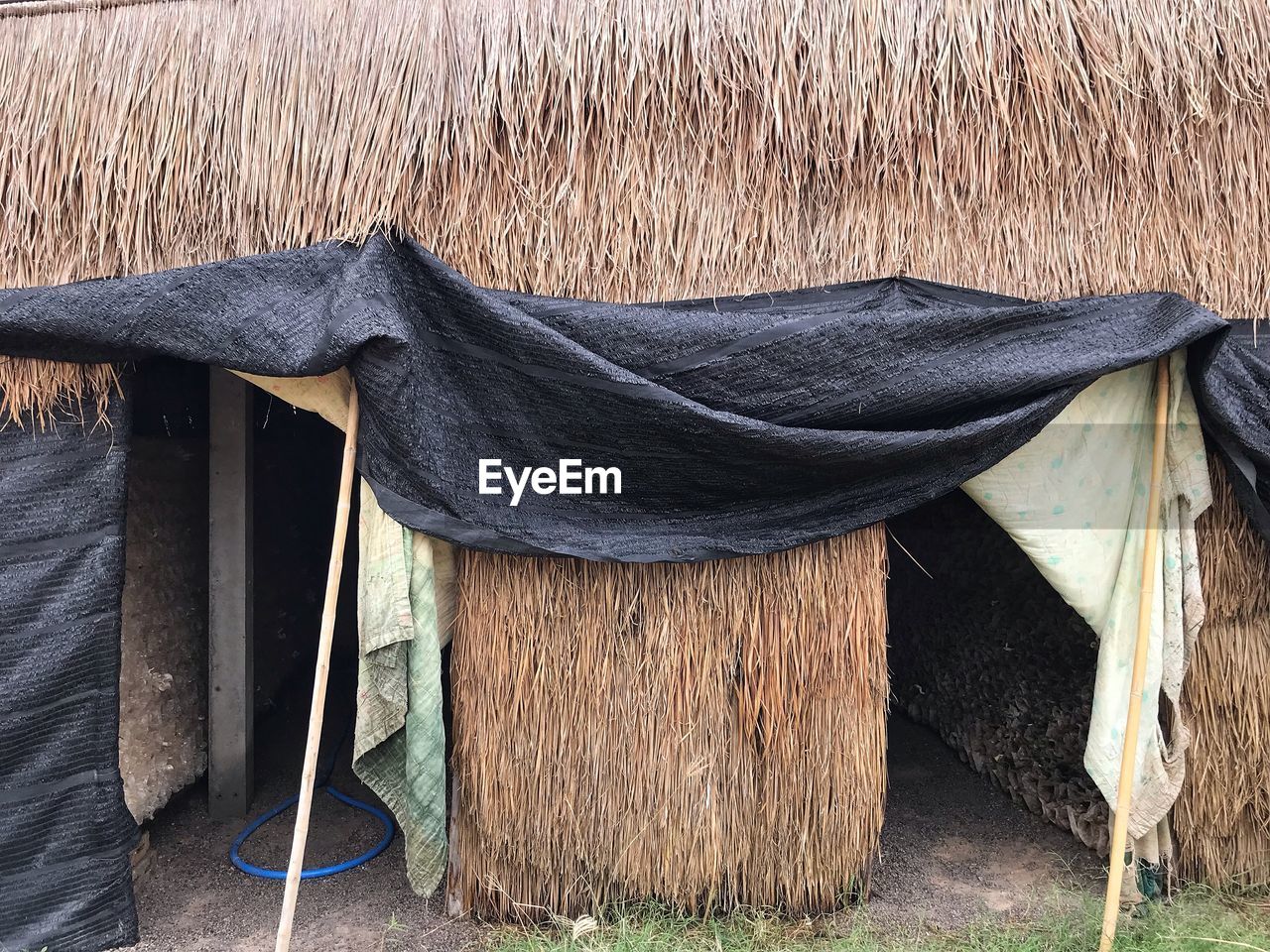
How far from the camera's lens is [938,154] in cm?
212

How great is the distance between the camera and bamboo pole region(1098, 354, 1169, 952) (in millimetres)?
1995

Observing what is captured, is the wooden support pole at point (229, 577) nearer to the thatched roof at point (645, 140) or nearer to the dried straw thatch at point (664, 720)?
the thatched roof at point (645, 140)

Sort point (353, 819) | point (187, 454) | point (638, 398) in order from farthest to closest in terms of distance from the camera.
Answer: point (187, 454)
point (353, 819)
point (638, 398)

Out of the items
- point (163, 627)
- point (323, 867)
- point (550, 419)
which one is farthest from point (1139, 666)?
point (163, 627)

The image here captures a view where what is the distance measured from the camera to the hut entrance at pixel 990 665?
2.61 meters

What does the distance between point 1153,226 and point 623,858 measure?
213 centimetres

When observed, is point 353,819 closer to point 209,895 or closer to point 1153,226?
point 209,895

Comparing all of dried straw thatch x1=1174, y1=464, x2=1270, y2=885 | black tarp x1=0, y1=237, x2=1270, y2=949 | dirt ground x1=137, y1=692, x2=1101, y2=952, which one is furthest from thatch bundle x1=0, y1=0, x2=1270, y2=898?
dirt ground x1=137, y1=692, x2=1101, y2=952

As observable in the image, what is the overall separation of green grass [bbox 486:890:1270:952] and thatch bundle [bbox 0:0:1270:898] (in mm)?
913

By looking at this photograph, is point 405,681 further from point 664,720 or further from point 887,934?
point 887,934

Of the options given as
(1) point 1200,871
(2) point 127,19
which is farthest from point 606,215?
(1) point 1200,871

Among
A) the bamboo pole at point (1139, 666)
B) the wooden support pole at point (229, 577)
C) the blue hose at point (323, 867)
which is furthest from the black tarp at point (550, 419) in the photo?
the wooden support pole at point (229, 577)

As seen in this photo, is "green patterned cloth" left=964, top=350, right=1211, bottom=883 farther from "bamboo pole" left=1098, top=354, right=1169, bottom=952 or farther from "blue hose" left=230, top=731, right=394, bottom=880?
"blue hose" left=230, top=731, right=394, bottom=880

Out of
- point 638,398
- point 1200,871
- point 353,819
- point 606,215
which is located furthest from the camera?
point 353,819
